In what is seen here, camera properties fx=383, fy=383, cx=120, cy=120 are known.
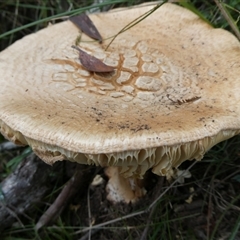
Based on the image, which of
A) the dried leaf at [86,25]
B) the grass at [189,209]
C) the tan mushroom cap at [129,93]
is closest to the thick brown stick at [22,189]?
the grass at [189,209]

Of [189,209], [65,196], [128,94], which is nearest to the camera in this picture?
[128,94]

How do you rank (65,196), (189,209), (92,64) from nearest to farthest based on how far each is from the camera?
1. (92,64)
2. (189,209)
3. (65,196)

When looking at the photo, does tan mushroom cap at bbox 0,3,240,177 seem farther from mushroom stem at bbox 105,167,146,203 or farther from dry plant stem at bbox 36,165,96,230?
dry plant stem at bbox 36,165,96,230

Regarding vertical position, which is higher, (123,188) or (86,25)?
(86,25)

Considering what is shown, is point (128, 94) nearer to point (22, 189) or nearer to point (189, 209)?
point (189, 209)

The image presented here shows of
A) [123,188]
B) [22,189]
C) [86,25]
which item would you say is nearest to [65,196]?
[22,189]

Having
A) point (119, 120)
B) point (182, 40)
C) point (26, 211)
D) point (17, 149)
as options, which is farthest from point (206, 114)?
point (17, 149)

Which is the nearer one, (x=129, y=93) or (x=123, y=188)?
(x=129, y=93)

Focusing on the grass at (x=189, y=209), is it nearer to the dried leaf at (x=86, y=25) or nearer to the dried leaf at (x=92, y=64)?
the dried leaf at (x=86, y=25)
